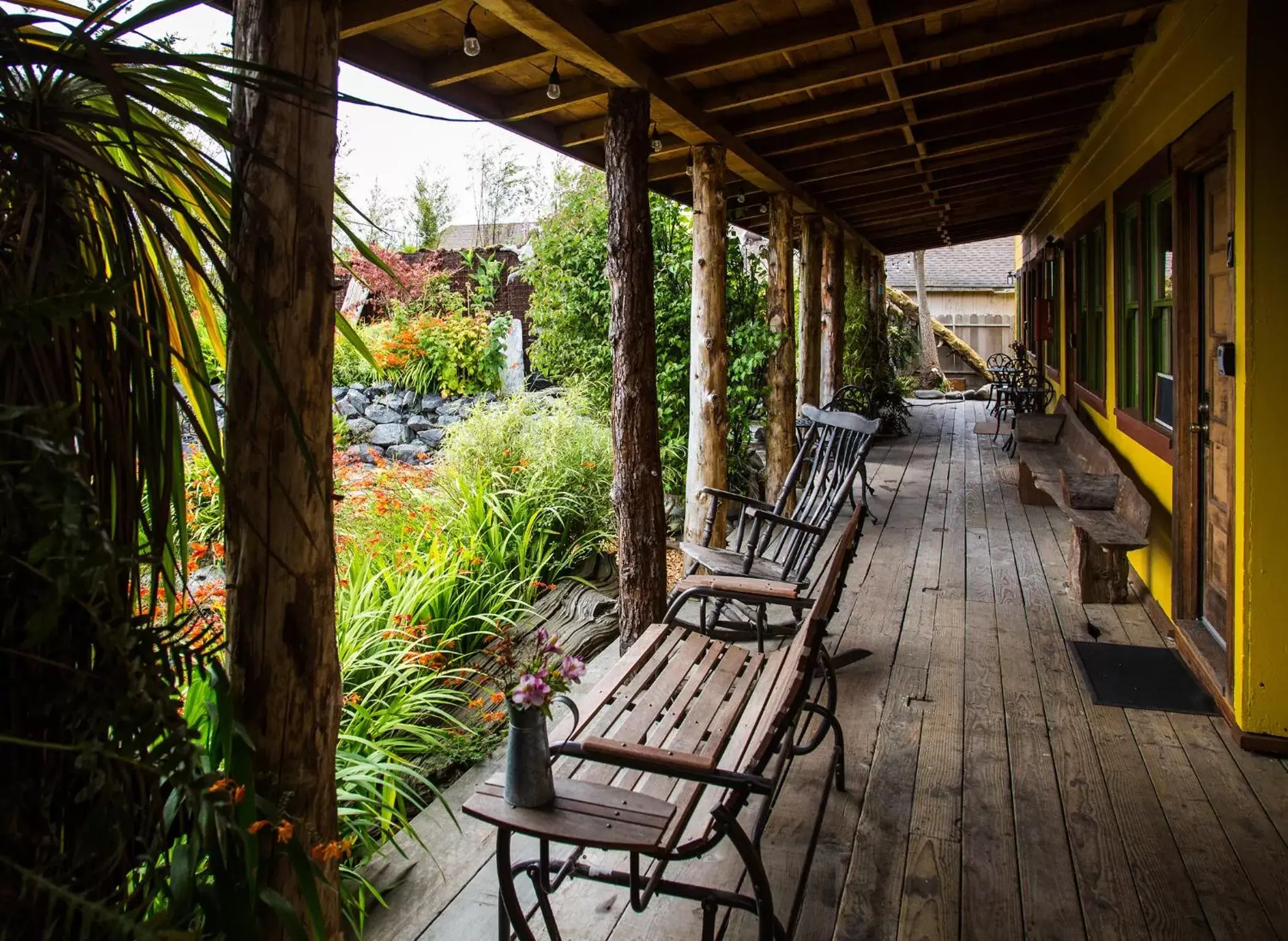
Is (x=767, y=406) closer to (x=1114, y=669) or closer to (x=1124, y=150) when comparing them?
(x=1124, y=150)

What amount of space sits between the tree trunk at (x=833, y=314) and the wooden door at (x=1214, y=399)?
18.6 feet

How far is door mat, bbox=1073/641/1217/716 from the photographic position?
3447mm

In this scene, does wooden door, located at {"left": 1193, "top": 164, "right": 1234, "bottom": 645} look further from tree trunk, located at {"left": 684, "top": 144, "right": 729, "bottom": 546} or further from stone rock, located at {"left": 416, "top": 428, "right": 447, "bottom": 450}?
stone rock, located at {"left": 416, "top": 428, "right": 447, "bottom": 450}

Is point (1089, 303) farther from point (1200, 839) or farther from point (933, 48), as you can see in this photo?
point (1200, 839)

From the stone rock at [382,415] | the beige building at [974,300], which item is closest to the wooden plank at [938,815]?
the stone rock at [382,415]

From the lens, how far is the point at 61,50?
3.76 ft

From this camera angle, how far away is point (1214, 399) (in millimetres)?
3727

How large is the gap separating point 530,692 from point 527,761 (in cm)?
16

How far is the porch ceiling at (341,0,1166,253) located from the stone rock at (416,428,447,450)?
12.7 ft

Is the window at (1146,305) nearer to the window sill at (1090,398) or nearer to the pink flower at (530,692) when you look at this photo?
the window sill at (1090,398)

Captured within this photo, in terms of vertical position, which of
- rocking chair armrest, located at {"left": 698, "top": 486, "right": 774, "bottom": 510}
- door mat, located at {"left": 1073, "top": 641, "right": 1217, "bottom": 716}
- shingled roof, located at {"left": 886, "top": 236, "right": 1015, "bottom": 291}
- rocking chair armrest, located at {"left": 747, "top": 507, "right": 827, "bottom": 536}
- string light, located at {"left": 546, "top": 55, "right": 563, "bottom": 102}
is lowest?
door mat, located at {"left": 1073, "top": 641, "right": 1217, "bottom": 716}

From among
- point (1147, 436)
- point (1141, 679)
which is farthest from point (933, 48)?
point (1141, 679)

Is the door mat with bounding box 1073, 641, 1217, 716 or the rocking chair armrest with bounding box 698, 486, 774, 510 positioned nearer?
the door mat with bounding box 1073, 641, 1217, 716

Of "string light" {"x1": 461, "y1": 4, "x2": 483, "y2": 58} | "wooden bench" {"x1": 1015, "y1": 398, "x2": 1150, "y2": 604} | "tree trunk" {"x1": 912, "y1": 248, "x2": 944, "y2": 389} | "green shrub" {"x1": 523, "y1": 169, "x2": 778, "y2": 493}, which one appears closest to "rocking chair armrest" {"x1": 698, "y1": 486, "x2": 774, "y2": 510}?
"wooden bench" {"x1": 1015, "y1": 398, "x2": 1150, "y2": 604}
